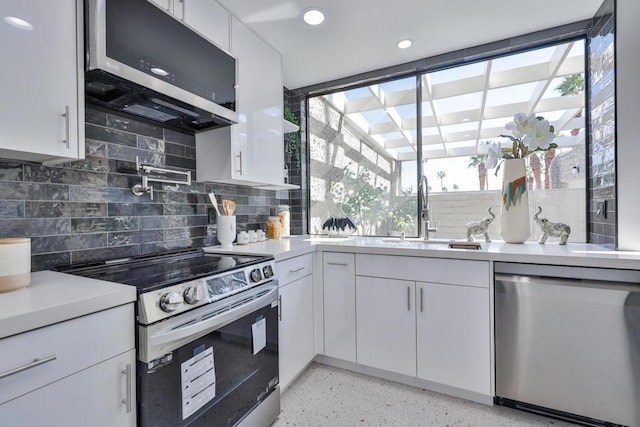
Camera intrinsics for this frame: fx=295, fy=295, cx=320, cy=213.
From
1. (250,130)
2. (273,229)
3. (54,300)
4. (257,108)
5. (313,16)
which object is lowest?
(54,300)

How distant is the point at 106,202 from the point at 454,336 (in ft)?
7.03

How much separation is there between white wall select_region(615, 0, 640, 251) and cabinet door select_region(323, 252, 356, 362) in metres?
1.61

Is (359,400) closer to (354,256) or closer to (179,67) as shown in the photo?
(354,256)

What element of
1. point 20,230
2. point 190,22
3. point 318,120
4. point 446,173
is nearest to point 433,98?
point 446,173

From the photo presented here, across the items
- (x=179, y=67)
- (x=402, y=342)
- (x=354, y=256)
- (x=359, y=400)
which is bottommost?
(x=359, y=400)

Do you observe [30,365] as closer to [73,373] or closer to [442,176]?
[73,373]

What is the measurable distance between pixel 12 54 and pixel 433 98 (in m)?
2.67

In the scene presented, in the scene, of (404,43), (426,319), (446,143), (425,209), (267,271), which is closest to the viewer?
(267,271)

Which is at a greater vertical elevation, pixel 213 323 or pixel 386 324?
pixel 213 323

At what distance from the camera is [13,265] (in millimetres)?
996

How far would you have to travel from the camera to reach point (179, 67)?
1.51 m

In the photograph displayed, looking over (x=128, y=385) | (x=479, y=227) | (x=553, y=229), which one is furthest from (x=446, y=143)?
(x=128, y=385)

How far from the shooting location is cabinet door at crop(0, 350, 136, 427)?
0.79 meters

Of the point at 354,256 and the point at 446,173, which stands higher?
the point at 446,173
